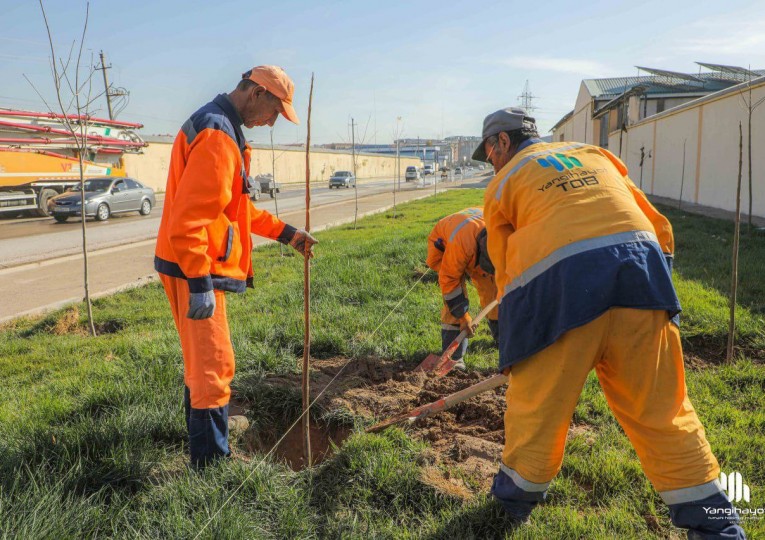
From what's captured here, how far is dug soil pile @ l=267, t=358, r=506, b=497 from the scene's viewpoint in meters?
2.94

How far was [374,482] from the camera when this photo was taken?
2836 mm

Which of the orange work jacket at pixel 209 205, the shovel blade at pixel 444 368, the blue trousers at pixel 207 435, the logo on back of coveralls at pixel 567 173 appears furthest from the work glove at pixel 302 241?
the shovel blade at pixel 444 368

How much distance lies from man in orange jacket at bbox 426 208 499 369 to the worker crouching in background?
6.38 ft

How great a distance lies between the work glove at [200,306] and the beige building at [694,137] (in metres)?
→ 5.90

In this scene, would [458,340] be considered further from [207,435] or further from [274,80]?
[274,80]

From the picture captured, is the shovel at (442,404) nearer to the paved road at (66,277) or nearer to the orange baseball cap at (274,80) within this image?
the orange baseball cap at (274,80)

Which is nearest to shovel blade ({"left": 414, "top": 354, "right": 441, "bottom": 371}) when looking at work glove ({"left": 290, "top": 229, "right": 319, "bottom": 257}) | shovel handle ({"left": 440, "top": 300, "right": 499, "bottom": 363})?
shovel handle ({"left": 440, "top": 300, "right": 499, "bottom": 363})

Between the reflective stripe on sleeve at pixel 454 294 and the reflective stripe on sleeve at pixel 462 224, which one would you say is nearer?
the reflective stripe on sleeve at pixel 462 224

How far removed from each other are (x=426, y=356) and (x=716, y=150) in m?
14.5

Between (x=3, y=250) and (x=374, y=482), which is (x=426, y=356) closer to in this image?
(x=374, y=482)

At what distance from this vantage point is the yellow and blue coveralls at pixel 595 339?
204cm

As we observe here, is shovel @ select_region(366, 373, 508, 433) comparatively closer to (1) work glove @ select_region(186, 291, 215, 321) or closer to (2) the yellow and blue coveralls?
(2) the yellow and blue coveralls

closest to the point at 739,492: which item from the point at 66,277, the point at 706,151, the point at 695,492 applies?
the point at 695,492

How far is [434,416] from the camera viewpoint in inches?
144
